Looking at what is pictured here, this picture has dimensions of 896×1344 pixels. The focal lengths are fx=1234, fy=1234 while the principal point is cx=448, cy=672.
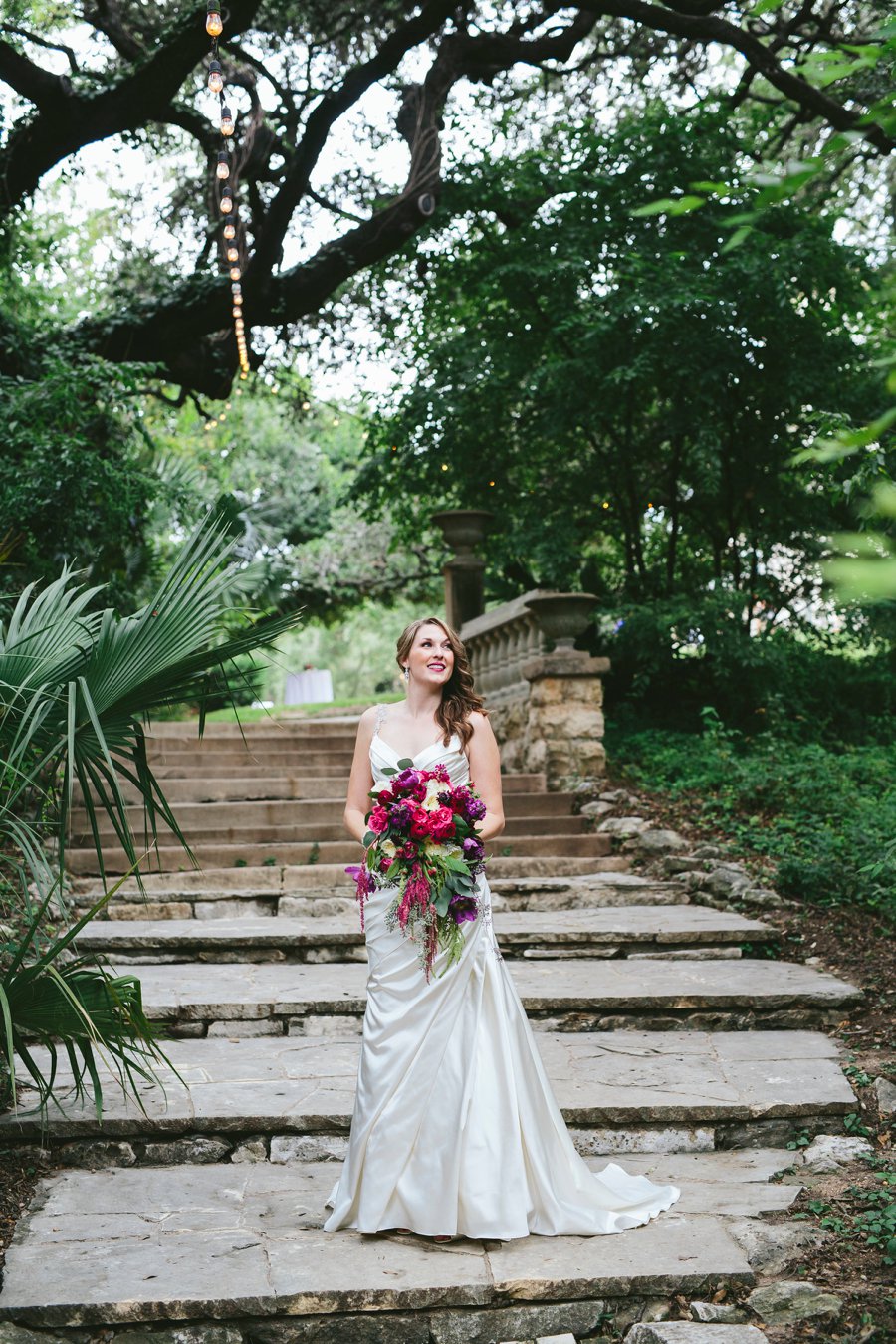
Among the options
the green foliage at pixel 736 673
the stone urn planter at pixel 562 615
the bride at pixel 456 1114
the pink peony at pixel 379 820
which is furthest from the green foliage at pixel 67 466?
the bride at pixel 456 1114

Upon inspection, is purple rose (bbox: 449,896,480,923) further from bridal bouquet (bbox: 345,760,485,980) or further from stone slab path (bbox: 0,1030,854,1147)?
stone slab path (bbox: 0,1030,854,1147)

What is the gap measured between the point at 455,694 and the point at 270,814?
5.54 m

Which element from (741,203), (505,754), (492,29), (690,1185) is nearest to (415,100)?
(492,29)

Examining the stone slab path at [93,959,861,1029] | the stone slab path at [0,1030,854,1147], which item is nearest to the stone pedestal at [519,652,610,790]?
the stone slab path at [93,959,861,1029]

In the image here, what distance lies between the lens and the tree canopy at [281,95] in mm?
10172

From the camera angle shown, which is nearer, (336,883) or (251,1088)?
(251,1088)

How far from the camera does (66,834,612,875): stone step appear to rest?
8766mm

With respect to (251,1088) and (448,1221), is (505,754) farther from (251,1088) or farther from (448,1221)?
(448,1221)

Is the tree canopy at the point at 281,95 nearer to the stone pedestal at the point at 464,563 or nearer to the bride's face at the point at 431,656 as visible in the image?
the stone pedestal at the point at 464,563

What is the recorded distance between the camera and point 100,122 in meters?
10.2

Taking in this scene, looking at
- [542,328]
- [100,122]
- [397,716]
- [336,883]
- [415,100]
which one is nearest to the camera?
[397,716]

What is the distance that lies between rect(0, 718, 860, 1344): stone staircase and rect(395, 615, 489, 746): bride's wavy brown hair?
131 cm

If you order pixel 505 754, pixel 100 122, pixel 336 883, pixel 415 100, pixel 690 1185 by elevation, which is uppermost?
pixel 415 100

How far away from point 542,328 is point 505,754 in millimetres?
4396
